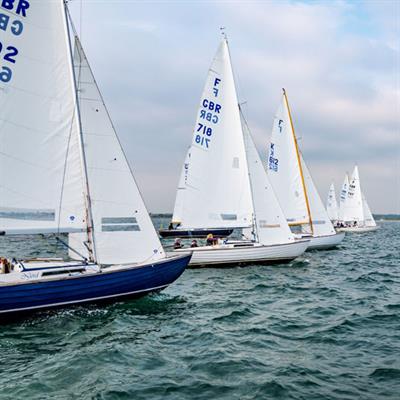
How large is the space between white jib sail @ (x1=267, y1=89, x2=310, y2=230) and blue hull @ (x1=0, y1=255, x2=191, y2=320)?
1760cm

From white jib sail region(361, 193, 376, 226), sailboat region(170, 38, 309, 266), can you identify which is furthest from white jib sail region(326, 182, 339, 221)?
sailboat region(170, 38, 309, 266)

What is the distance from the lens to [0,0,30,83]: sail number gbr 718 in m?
11.5

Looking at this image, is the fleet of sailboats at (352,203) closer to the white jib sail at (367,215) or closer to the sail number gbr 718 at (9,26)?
the white jib sail at (367,215)

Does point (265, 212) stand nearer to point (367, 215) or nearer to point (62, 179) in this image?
point (62, 179)

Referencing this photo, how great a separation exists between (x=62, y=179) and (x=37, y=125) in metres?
1.70

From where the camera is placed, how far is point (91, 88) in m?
13.2

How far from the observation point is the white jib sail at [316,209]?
30.8 m

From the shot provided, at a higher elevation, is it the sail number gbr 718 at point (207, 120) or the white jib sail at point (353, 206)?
the sail number gbr 718 at point (207, 120)

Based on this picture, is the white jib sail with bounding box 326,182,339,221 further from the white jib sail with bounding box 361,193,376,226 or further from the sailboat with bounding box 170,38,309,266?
the sailboat with bounding box 170,38,309,266

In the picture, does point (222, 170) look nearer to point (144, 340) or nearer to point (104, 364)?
point (144, 340)

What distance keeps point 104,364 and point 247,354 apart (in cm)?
295

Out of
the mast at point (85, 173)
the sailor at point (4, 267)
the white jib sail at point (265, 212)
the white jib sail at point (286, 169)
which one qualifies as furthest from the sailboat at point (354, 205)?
the sailor at point (4, 267)

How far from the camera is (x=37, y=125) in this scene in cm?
1205

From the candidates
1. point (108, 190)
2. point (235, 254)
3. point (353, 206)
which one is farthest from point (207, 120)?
point (353, 206)
